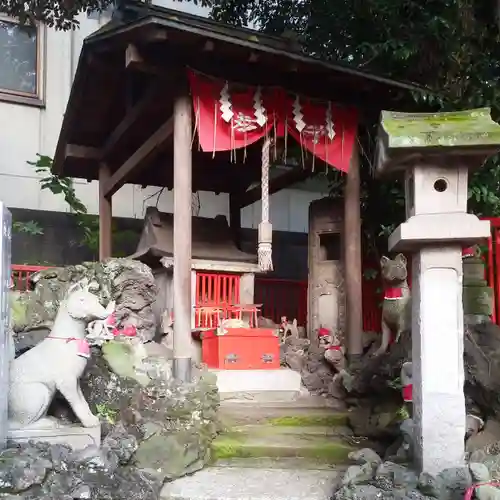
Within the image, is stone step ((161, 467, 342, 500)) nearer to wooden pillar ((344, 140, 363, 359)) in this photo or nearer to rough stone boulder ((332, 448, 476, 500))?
rough stone boulder ((332, 448, 476, 500))

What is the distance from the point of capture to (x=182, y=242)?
6.46 meters

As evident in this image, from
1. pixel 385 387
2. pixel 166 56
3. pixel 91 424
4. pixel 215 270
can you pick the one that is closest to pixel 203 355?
pixel 215 270

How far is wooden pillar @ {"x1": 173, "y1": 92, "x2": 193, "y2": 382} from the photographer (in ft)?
20.4

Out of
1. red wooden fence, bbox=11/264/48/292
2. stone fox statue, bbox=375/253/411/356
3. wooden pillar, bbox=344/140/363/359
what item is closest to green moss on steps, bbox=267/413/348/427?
stone fox statue, bbox=375/253/411/356

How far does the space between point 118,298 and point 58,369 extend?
295cm

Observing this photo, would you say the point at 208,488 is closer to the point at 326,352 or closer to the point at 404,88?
the point at 326,352

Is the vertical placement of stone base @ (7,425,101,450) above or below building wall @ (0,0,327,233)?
below

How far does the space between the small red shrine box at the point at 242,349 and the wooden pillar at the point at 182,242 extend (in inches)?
43.7

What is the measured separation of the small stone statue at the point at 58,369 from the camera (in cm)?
467

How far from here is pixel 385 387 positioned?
623cm

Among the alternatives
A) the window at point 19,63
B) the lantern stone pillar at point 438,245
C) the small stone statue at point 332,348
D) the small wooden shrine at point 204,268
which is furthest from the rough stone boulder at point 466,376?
the window at point 19,63

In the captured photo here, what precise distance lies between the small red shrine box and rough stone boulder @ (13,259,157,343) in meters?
0.90

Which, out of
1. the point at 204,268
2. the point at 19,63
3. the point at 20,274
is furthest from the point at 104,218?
the point at 19,63

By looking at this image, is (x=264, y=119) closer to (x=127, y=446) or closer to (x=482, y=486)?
(x=127, y=446)
